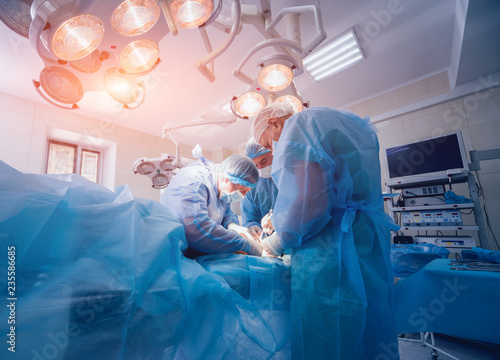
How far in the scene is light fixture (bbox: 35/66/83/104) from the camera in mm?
1338

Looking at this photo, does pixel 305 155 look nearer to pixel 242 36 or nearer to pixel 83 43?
pixel 83 43

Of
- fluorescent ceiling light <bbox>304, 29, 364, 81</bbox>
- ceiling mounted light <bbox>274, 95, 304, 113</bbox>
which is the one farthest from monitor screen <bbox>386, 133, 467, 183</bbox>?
ceiling mounted light <bbox>274, 95, 304, 113</bbox>

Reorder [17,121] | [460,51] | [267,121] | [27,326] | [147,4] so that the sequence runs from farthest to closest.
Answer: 1. [17,121]
2. [460,51]
3. [267,121]
4. [147,4]
5. [27,326]

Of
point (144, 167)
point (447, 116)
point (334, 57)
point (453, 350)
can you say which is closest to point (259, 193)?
point (453, 350)

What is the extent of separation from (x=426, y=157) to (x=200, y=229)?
2715mm

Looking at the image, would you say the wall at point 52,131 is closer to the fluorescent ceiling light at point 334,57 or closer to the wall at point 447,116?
the fluorescent ceiling light at point 334,57

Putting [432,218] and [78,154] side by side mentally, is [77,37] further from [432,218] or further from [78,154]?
[78,154]

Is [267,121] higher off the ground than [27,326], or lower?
higher

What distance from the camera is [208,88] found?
3.40 m

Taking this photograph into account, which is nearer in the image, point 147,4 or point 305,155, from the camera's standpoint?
point 305,155

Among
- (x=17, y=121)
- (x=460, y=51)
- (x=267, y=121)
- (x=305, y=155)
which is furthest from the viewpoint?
(x=17, y=121)

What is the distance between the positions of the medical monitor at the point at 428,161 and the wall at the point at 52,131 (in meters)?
3.96

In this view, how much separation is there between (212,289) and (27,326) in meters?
0.39

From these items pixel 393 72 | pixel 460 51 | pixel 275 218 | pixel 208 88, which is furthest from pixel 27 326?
pixel 393 72
